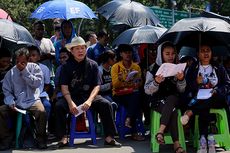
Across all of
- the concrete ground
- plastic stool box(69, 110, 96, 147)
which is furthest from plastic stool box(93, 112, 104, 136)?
plastic stool box(69, 110, 96, 147)

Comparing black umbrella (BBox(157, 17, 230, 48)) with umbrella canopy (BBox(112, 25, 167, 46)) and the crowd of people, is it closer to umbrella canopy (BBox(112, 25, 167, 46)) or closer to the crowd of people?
the crowd of people

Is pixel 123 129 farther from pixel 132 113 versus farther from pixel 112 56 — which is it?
pixel 112 56

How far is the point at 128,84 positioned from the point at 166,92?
3.86 feet

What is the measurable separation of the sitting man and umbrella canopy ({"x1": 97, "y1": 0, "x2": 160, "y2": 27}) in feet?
9.74

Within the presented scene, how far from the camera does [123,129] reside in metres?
7.59

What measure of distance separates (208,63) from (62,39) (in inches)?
122

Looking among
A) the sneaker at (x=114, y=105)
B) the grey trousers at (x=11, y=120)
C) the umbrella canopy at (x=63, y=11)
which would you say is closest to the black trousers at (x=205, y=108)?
the sneaker at (x=114, y=105)

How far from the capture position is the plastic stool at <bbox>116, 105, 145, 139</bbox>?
7566 millimetres

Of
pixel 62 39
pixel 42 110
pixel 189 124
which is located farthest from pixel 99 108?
pixel 62 39

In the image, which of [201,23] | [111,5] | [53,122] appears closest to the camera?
[201,23]

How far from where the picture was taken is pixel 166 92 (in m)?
6.58

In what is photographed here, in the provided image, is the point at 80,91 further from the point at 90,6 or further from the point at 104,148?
the point at 90,6

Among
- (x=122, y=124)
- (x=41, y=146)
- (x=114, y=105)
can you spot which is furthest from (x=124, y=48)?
(x=41, y=146)

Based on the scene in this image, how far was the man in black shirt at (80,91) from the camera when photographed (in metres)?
6.83
